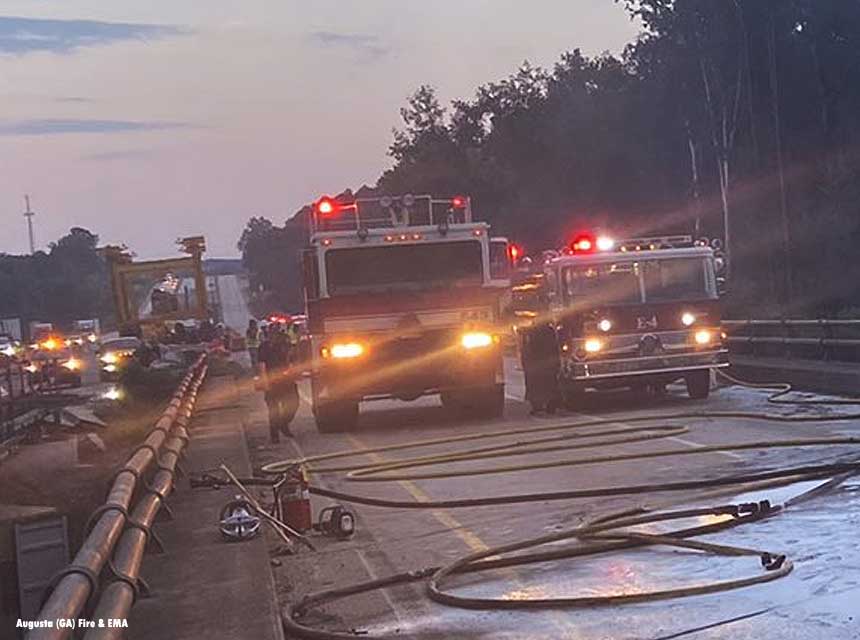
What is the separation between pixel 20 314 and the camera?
11656cm

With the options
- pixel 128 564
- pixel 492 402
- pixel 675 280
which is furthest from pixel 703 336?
pixel 128 564

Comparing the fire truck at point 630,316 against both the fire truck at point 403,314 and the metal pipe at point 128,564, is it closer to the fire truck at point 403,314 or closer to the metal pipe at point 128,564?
the fire truck at point 403,314

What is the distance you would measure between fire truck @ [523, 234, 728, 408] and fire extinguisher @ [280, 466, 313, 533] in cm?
964

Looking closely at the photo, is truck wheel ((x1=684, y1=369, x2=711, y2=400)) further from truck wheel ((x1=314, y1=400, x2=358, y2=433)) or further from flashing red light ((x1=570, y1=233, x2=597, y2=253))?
truck wheel ((x1=314, y1=400, x2=358, y2=433))

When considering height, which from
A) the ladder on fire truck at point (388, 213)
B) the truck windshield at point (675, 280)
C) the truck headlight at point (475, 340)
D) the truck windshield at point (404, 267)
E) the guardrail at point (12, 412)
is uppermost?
the ladder on fire truck at point (388, 213)

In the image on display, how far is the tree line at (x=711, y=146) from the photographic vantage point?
46.2 metres

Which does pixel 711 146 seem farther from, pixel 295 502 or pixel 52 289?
pixel 52 289

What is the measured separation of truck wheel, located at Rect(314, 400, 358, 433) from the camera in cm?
2162

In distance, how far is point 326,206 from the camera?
886 inches

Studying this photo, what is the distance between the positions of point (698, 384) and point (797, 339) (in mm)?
4729

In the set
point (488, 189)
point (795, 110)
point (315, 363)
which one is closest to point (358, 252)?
point (315, 363)

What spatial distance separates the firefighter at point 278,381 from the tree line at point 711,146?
1738 centimetres

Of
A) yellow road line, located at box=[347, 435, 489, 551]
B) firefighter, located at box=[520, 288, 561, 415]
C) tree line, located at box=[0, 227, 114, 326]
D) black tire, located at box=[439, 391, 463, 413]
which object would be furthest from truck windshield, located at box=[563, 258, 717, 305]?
tree line, located at box=[0, 227, 114, 326]

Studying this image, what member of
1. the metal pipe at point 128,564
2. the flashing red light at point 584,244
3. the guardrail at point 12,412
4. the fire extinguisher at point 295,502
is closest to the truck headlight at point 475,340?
the flashing red light at point 584,244
